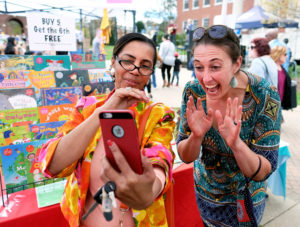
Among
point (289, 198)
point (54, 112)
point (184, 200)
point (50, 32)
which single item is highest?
point (50, 32)

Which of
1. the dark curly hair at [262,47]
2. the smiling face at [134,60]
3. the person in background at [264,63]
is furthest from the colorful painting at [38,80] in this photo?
the dark curly hair at [262,47]

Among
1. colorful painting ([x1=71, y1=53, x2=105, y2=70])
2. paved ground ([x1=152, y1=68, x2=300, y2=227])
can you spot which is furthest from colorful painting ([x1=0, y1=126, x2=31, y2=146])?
paved ground ([x1=152, y1=68, x2=300, y2=227])

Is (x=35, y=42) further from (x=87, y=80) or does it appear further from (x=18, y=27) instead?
(x=18, y=27)

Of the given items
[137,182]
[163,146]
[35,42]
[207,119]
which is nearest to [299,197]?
[207,119]

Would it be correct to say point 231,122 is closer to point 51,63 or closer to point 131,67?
point 131,67

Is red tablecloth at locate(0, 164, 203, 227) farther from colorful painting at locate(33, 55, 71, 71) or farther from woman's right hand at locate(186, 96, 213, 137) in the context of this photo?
colorful painting at locate(33, 55, 71, 71)

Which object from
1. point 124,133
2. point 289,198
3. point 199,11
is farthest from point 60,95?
point 199,11

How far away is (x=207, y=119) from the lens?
130cm

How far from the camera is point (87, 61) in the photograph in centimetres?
260

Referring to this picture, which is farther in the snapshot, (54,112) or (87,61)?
(87,61)

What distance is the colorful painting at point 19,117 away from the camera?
1778 mm

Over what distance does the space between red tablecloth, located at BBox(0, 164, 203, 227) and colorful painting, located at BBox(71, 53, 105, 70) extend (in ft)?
4.41

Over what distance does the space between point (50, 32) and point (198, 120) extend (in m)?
1.88

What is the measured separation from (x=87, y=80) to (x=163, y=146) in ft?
4.92
